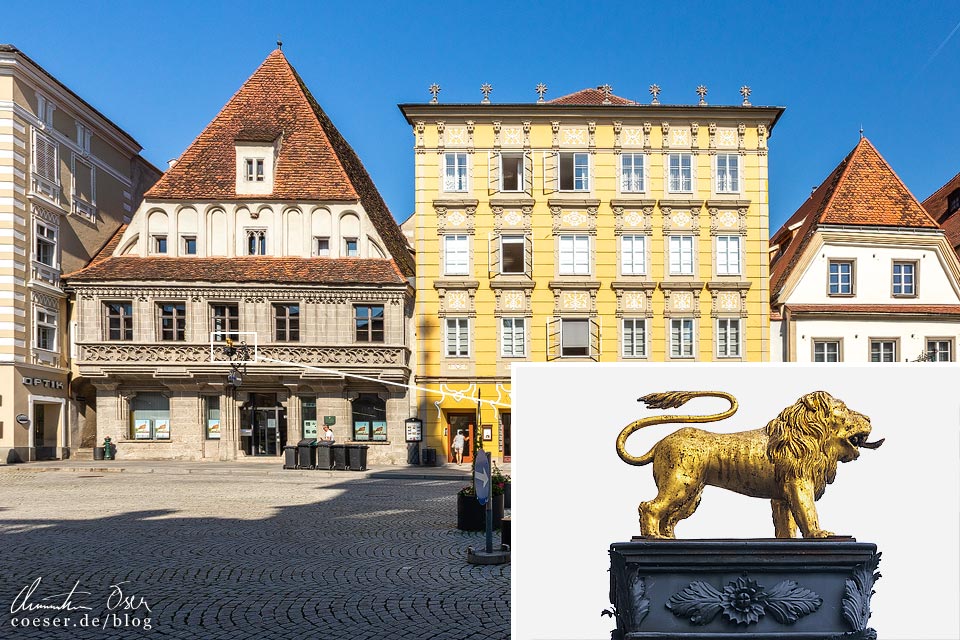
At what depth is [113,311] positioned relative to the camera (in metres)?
29.0

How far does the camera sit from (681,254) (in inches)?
1194

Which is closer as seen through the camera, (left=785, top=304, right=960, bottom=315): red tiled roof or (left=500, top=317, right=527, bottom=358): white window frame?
(left=785, top=304, right=960, bottom=315): red tiled roof

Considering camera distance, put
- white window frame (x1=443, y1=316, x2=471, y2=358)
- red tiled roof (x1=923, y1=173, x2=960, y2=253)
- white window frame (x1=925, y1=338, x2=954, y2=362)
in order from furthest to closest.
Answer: red tiled roof (x1=923, y1=173, x2=960, y2=253) → white window frame (x1=443, y1=316, x2=471, y2=358) → white window frame (x1=925, y1=338, x2=954, y2=362)

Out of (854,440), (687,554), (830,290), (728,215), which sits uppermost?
(728,215)

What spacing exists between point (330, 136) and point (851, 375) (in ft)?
105

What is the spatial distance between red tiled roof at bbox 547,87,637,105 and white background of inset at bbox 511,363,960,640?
28091 mm

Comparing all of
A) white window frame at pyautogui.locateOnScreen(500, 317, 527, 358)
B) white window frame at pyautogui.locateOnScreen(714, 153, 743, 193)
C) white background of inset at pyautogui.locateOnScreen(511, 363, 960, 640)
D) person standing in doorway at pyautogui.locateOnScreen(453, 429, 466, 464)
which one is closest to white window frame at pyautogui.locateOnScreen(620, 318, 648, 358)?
white window frame at pyautogui.locateOnScreen(500, 317, 527, 358)

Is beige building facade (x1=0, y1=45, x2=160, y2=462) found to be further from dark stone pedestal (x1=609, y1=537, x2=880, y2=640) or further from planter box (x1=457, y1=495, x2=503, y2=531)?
dark stone pedestal (x1=609, y1=537, x2=880, y2=640)

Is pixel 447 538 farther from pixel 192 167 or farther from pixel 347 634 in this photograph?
pixel 192 167

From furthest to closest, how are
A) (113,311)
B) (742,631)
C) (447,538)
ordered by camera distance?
(113,311) → (447,538) → (742,631)

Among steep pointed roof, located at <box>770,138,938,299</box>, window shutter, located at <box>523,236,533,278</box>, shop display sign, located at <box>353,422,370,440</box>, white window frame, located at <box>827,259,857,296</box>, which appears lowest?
shop display sign, located at <box>353,422,370,440</box>

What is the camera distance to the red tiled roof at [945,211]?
33.4 m

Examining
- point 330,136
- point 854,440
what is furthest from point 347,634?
point 330,136

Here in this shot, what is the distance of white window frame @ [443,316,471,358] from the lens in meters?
30.0
